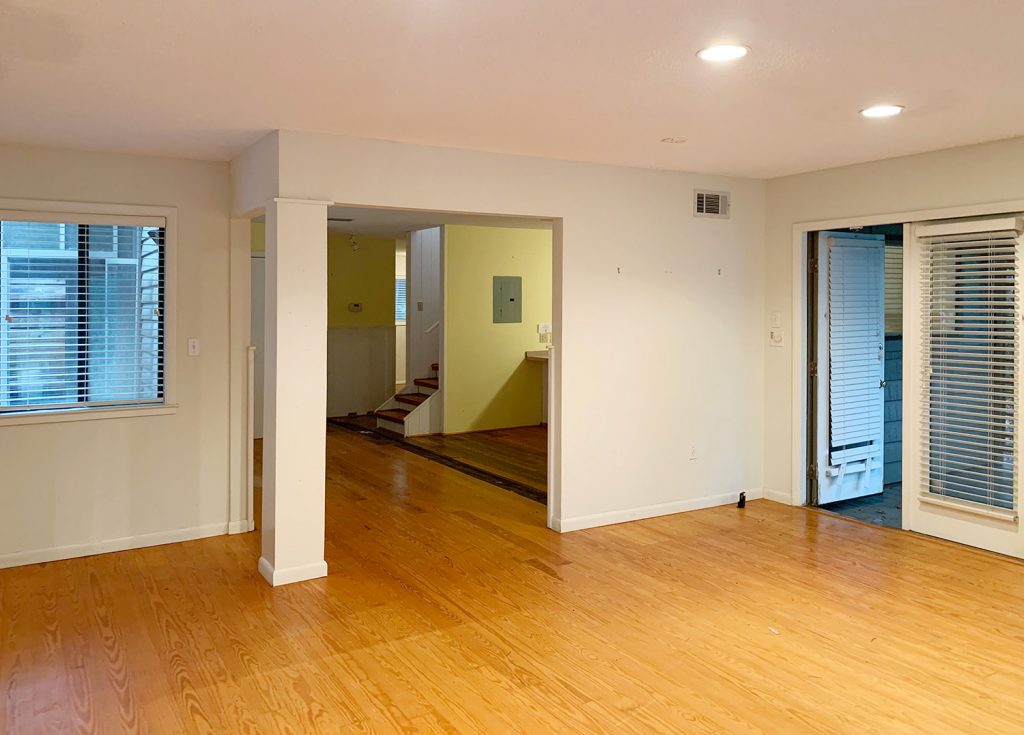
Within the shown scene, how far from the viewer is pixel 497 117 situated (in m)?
3.87

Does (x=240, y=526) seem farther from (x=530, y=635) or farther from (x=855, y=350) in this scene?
(x=855, y=350)

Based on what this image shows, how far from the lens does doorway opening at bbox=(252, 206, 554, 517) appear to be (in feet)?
29.0

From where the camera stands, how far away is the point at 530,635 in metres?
3.51

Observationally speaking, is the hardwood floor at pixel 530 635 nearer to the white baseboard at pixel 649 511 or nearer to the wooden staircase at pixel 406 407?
the white baseboard at pixel 649 511

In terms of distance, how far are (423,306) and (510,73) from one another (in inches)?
266

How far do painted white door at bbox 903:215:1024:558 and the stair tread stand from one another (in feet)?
17.5

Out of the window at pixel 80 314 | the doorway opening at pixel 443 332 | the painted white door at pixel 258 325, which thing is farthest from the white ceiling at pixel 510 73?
the painted white door at pixel 258 325

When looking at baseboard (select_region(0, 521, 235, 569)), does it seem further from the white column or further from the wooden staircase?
the wooden staircase

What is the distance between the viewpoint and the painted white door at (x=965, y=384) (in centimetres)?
458

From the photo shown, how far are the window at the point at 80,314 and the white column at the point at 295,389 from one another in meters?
1.09

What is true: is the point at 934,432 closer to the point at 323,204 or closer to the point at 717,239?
the point at 717,239

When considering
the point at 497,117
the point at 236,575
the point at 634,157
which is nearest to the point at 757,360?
the point at 634,157

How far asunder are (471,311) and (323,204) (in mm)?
4923

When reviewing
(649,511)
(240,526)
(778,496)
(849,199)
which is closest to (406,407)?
(240,526)
